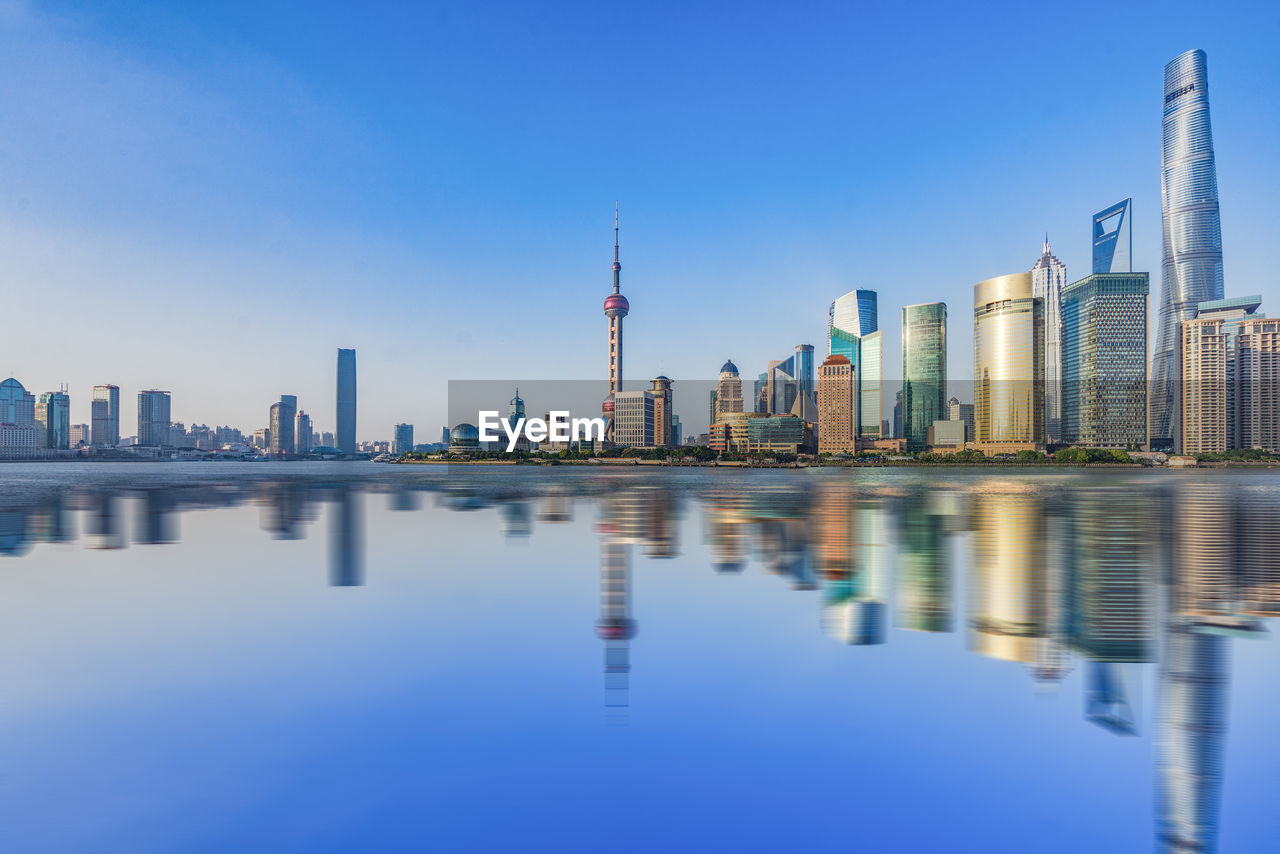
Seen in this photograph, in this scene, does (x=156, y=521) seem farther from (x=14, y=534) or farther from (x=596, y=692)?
(x=596, y=692)

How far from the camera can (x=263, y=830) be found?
6.45 m

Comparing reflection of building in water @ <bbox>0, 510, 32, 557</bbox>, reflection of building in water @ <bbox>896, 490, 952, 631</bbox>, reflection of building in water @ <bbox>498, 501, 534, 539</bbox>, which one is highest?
reflection of building in water @ <bbox>896, 490, 952, 631</bbox>

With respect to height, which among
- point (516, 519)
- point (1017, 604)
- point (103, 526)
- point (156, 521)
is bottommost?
point (516, 519)

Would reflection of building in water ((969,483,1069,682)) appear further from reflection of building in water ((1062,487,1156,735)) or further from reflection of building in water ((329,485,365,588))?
reflection of building in water ((329,485,365,588))

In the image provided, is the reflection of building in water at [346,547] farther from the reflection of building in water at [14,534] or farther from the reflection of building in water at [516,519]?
the reflection of building in water at [14,534]

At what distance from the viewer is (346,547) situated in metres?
25.5

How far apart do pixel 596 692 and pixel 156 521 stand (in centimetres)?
3733

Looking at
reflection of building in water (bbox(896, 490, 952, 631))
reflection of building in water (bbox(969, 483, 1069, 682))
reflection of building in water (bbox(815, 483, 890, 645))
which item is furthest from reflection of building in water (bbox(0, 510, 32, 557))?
reflection of building in water (bbox(969, 483, 1069, 682))

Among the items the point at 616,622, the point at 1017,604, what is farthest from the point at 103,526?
the point at 1017,604

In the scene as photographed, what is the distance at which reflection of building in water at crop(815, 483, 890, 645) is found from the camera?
13.0 meters

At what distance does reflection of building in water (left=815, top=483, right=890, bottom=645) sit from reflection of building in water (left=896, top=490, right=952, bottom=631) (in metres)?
0.51

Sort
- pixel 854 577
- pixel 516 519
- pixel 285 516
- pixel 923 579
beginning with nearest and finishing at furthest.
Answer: pixel 923 579, pixel 854 577, pixel 516 519, pixel 285 516

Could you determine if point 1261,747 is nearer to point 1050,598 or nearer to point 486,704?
point 1050,598

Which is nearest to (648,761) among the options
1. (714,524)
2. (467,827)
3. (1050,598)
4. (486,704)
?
(467,827)
